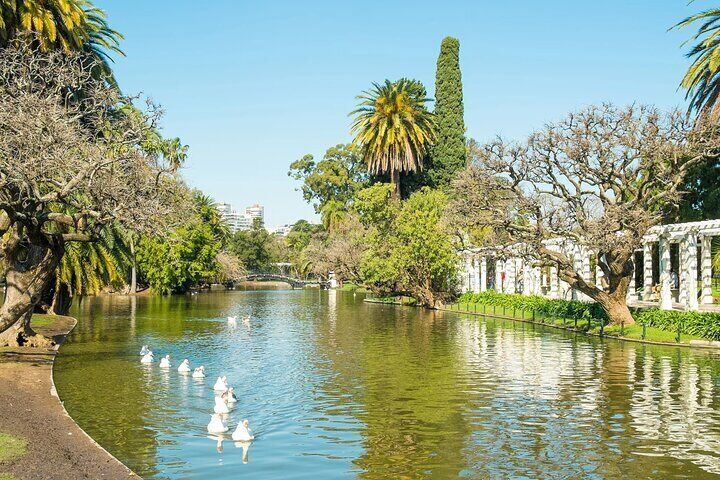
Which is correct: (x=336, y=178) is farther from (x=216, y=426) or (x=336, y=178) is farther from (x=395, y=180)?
(x=216, y=426)

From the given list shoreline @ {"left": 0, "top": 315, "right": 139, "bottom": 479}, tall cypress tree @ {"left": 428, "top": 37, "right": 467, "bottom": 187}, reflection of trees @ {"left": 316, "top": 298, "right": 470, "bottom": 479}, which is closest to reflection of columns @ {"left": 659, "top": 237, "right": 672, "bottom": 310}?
reflection of trees @ {"left": 316, "top": 298, "right": 470, "bottom": 479}

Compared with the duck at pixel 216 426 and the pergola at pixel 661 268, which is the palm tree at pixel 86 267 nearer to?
the pergola at pixel 661 268

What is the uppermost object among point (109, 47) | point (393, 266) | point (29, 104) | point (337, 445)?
point (109, 47)

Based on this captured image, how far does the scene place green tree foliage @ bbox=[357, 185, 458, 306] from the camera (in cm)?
5900

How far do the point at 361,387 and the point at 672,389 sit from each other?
29.5ft

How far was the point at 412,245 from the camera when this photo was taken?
59.8 m

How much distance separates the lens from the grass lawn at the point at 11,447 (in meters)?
12.4

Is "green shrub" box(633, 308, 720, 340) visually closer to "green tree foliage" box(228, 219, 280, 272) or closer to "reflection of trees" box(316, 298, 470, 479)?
"reflection of trees" box(316, 298, 470, 479)

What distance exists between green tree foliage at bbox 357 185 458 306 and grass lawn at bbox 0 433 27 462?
43212 millimetres

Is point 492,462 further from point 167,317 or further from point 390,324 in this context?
point 167,317

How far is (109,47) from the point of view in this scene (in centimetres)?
4025

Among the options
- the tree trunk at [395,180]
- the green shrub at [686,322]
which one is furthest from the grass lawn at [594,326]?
the tree trunk at [395,180]

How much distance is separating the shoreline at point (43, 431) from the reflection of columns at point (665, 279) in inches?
1169

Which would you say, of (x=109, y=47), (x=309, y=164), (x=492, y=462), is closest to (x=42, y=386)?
(x=492, y=462)
